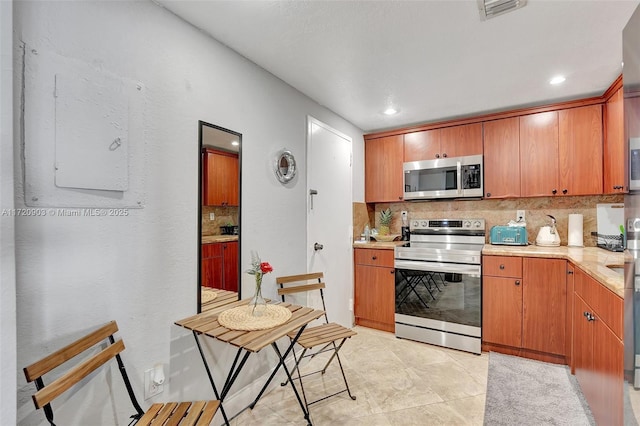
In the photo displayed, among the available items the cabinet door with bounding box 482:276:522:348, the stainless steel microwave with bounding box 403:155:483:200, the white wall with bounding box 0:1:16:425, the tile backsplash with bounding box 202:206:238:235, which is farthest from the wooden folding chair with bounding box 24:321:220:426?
the stainless steel microwave with bounding box 403:155:483:200

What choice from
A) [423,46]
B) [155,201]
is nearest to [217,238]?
[155,201]

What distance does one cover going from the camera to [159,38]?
1.59m

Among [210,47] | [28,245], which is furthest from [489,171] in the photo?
[28,245]

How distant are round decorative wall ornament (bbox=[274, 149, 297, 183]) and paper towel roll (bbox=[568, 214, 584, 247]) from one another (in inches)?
108

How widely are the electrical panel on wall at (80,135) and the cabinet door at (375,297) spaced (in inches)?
98.2

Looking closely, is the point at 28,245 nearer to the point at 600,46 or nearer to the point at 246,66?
the point at 246,66

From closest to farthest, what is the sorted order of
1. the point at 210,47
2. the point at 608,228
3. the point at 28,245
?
the point at 28,245
the point at 210,47
the point at 608,228

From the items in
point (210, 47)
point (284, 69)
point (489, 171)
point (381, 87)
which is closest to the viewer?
point (210, 47)

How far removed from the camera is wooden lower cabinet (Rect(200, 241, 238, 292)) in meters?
1.82

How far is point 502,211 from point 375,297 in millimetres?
1694

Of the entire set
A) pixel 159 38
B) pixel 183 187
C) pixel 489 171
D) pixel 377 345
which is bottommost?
pixel 377 345

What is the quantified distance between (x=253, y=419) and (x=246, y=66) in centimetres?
234

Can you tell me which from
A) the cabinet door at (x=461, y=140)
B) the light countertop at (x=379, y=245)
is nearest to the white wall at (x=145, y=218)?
the light countertop at (x=379, y=245)

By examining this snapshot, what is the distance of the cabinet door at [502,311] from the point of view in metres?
2.70
